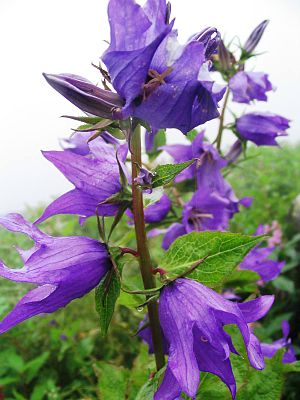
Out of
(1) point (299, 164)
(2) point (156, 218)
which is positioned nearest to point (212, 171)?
(2) point (156, 218)

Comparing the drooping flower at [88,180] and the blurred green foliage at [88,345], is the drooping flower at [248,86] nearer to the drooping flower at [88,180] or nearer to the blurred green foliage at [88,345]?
the blurred green foliage at [88,345]

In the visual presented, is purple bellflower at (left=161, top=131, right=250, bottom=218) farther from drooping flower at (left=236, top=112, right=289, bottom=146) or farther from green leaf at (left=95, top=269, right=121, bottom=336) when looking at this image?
green leaf at (left=95, top=269, right=121, bottom=336)

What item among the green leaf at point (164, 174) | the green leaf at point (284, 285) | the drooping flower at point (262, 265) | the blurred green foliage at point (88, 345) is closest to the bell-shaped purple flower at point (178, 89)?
the green leaf at point (164, 174)

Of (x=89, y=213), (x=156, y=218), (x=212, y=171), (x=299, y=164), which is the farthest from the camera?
(x=299, y=164)

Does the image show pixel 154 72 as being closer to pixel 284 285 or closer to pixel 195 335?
pixel 195 335

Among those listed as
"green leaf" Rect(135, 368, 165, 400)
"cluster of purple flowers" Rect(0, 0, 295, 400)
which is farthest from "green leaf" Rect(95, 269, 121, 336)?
"green leaf" Rect(135, 368, 165, 400)

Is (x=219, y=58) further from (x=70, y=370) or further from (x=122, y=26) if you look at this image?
(x=70, y=370)
